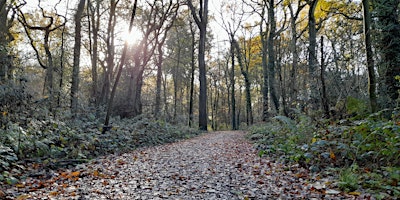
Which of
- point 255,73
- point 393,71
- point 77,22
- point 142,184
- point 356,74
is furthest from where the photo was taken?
point 255,73

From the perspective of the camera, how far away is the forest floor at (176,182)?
11.7ft

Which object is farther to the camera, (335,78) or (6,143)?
(335,78)

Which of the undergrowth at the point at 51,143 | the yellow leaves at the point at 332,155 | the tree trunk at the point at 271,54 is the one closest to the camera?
the yellow leaves at the point at 332,155

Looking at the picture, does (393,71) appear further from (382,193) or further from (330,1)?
(330,1)

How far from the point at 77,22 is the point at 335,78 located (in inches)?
447

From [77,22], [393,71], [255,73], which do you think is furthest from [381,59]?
[255,73]

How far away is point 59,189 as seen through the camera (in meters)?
3.78

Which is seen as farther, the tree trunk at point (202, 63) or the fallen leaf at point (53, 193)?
the tree trunk at point (202, 63)

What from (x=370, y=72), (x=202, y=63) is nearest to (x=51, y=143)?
(x=370, y=72)

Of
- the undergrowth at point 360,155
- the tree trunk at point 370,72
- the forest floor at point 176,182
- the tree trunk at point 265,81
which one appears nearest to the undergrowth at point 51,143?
the forest floor at point 176,182

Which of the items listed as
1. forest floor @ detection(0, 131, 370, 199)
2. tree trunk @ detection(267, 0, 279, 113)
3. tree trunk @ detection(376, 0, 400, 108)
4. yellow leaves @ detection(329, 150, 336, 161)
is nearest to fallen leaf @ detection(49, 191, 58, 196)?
forest floor @ detection(0, 131, 370, 199)

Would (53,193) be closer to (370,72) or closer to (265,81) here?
(370,72)

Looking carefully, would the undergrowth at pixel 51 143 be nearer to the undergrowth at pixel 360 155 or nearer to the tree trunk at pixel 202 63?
the undergrowth at pixel 360 155

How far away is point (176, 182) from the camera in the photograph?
4.31 m
